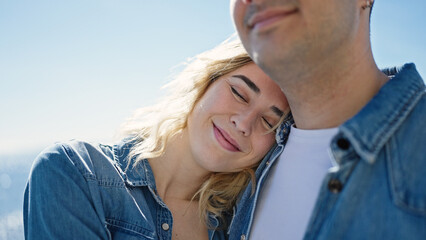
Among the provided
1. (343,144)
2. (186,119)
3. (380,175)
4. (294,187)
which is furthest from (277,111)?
(380,175)

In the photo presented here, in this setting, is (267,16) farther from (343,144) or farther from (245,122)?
(245,122)

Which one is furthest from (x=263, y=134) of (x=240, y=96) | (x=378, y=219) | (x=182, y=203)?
(x=378, y=219)

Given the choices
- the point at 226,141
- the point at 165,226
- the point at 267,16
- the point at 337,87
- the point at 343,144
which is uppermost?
the point at 267,16

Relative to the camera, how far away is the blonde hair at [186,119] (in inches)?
94.8

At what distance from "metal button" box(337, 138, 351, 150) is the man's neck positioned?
0.25m

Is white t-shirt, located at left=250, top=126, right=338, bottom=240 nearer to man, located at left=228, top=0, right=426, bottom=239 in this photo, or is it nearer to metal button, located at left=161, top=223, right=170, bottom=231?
man, located at left=228, top=0, right=426, bottom=239

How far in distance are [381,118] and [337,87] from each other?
0.93 ft

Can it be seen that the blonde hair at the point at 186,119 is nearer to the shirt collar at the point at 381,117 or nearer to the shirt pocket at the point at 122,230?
the shirt pocket at the point at 122,230

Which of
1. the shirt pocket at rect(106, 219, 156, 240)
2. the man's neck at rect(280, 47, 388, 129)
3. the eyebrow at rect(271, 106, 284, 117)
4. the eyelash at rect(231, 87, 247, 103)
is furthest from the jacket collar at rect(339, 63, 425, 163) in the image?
the shirt pocket at rect(106, 219, 156, 240)

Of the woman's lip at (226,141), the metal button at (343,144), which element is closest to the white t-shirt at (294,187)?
the metal button at (343,144)

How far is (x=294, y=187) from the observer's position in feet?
5.73

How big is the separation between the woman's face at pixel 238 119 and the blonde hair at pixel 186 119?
0.13m

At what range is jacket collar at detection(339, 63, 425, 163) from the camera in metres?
1.28

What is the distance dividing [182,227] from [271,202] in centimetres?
89
